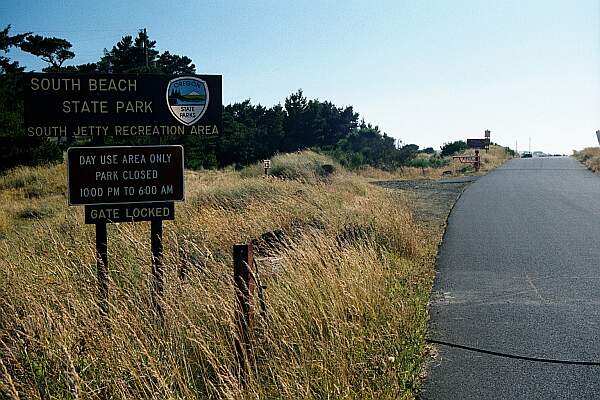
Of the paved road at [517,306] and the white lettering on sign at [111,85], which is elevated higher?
the white lettering on sign at [111,85]

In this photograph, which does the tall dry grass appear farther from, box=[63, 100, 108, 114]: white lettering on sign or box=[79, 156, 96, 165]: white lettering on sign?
box=[63, 100, 108, 114]: white lettering on sign

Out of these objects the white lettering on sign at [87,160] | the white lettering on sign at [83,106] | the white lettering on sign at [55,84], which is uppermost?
the white lettering on sign at [55,84]

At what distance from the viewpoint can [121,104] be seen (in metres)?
7.41

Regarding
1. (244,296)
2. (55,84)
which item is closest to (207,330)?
(244,296)

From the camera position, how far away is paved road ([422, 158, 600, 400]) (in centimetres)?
546

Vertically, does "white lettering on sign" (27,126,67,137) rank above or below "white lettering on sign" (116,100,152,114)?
below

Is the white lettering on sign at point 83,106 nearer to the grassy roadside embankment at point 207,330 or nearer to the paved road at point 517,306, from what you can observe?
the grassy roadside embankment at point 207,330

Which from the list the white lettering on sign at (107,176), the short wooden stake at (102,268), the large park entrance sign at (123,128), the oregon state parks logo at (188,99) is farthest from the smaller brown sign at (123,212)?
the oregon state parks logo at (188,99)

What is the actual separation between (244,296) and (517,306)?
3854mm

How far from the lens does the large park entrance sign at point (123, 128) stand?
6.93 m

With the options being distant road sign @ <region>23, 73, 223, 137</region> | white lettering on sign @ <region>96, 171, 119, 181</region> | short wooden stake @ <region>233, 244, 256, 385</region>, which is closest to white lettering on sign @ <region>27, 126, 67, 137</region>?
distant road sign @ <region>23, 73, 223, 137</region>

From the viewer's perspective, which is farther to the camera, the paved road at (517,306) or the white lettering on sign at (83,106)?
the white lettering on sign at (83,106)

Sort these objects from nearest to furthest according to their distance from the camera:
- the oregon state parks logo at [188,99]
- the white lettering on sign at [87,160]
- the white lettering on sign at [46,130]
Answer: the white lettering on sign at [87,160] → the white lettering on sign at [46,130] → the oregon state parks logo at [188,99]

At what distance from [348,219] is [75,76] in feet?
20.3
